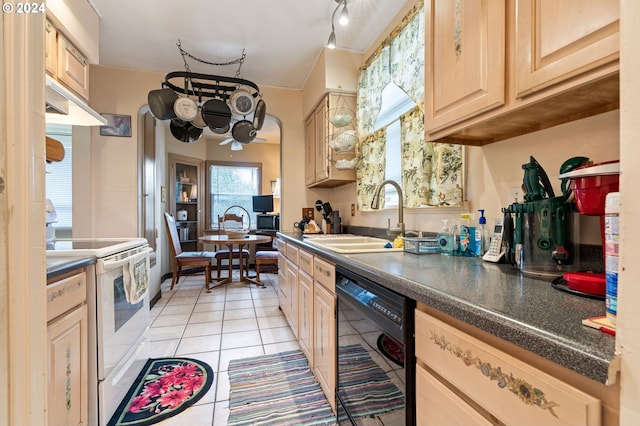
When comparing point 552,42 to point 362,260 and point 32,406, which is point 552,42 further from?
point 32,406

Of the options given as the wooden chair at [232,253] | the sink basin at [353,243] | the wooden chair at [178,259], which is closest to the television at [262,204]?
the wooden chair at [232,253]

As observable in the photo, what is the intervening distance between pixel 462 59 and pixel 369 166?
4.59 feet

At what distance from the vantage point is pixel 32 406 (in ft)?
1.81

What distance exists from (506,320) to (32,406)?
93 centimetres

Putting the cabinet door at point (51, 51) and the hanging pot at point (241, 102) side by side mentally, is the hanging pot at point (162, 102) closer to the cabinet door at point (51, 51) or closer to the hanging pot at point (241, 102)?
the hanging pot at point (241, 102)

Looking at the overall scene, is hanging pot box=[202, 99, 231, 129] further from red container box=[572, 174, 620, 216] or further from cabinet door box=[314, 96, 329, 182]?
red container box=[572, 174, 620, 216]

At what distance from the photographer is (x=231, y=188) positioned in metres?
6.12

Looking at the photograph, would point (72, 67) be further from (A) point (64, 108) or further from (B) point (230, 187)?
(B) point (230, 187)

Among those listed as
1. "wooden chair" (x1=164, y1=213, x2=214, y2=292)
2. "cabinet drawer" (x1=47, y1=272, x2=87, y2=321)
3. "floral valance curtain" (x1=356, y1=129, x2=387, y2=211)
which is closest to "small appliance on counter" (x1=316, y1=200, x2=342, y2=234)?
"floral valance curtain" (x1=356, y1=129, x2=387, y2=211)

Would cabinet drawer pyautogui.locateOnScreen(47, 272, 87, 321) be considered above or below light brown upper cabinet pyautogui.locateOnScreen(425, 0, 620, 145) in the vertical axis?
below

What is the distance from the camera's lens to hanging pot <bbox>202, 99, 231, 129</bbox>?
2783 millimetres

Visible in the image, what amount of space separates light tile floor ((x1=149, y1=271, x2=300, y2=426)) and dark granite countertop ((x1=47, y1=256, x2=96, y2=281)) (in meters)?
0.95

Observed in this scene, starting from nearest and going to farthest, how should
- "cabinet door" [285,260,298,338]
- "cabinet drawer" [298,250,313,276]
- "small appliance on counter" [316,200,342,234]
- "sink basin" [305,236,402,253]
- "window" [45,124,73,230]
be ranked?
"cabinet drawer" [298,250,313,276] → "sink basin" [305,236,402,253] → "cabinet door" [285,260,298,338] → "small appliance on counter" [316,200,342,234] → "window" [45,124,73,230]

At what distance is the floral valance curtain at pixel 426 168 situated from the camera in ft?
5.05
